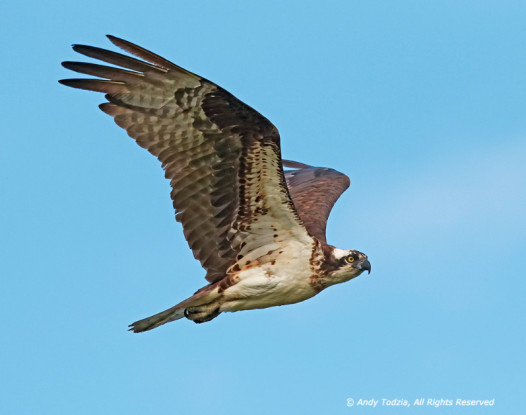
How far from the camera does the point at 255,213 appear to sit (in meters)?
12.6

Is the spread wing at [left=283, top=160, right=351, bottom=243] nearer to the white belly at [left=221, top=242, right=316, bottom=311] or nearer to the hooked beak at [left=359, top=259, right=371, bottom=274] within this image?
the hooked beak at [left=359, top=259, right=371, bottom=274]

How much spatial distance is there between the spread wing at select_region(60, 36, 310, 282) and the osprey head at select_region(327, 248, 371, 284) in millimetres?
477

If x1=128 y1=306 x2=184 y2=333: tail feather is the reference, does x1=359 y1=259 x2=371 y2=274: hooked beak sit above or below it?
above

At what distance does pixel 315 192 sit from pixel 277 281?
3.06m

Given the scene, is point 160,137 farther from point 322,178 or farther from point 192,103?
point 322,178

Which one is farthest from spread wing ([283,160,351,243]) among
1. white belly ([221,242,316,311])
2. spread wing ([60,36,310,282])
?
spread wing ([60,36,310,282])

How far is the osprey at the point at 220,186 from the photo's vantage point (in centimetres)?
1194

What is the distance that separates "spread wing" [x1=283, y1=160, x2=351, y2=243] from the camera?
14305 mm

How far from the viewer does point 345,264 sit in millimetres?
12945

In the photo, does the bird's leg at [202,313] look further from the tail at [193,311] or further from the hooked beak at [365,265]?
the hooked beak at [365,265]

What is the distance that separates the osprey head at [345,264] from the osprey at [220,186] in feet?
0.04

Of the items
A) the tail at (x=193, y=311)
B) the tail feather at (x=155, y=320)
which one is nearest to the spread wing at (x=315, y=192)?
the tail at (x=193, y=311)

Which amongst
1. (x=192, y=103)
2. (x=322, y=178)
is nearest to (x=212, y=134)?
(x=192, y=103)

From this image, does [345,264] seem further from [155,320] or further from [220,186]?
[155,320]
